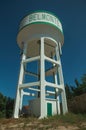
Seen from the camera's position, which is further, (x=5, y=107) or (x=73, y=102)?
(x=5, y=107)

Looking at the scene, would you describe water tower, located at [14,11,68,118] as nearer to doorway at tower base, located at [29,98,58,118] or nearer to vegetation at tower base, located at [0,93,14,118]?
doorway at tower base, located at [29,98,58,118]

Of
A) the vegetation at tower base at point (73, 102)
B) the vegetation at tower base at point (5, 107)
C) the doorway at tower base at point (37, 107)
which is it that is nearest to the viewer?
the doorway at tower base at point (37, 107)

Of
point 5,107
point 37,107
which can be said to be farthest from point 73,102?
point 5,107

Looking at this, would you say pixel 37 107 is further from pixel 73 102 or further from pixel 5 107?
pixel 5 107

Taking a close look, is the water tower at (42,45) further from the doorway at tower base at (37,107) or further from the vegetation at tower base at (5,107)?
the vegetation at tower base at (5,107)

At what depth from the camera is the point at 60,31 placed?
69.7 ft

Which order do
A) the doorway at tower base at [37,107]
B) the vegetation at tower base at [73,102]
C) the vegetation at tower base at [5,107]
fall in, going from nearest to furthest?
the doorway at tower base at [37,107]
the vegetation at tower base at [73,102]
the vegetation at tower base at [5,107]

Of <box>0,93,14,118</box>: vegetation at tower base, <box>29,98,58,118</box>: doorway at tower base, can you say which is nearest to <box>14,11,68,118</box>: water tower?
<box>29,98,58,118</box>: doorway at tower base

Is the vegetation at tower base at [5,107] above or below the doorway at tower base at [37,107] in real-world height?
above

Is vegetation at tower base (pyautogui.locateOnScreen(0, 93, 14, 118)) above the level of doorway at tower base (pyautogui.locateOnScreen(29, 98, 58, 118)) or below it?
above

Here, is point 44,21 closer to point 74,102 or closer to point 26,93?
point 26,93

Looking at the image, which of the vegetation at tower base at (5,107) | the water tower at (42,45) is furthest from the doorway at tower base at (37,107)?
the vegetation at tower base at (5,107)

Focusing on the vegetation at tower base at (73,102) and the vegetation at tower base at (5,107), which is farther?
the vegetation at tower base at (5,107)

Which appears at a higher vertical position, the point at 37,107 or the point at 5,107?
the point at 5,107
